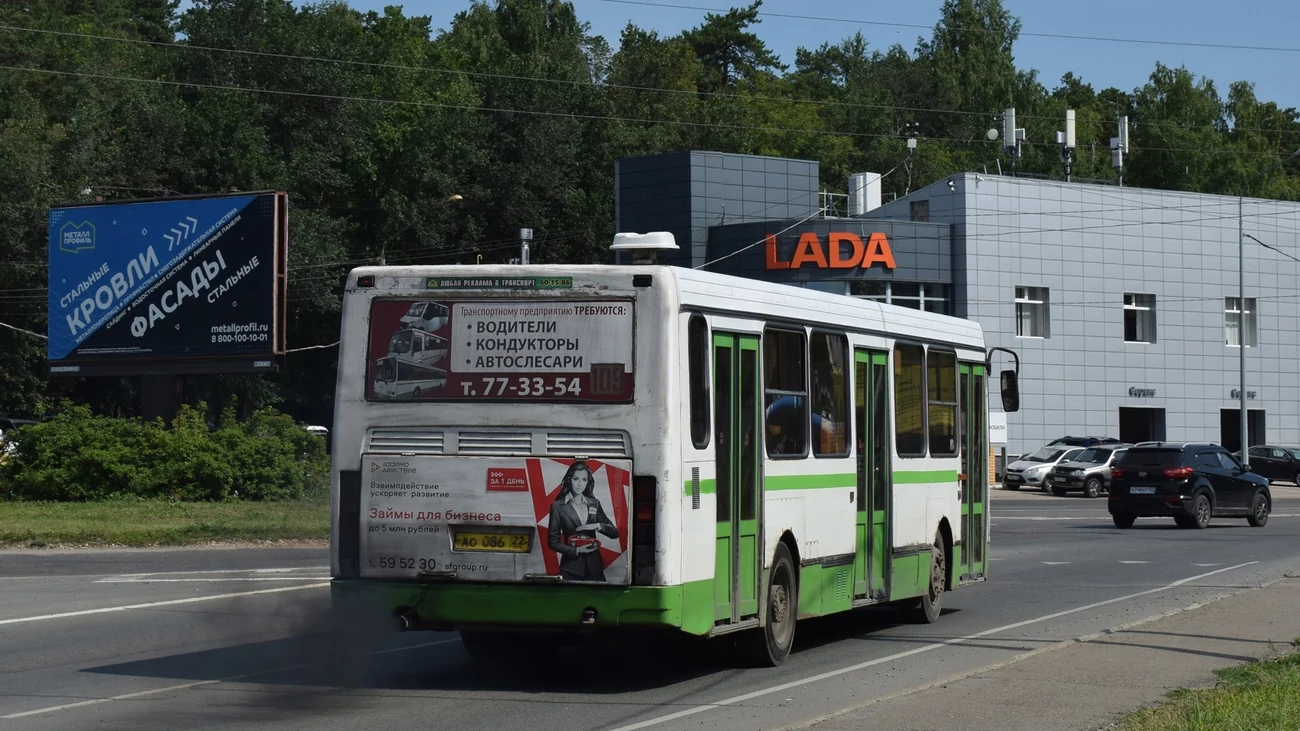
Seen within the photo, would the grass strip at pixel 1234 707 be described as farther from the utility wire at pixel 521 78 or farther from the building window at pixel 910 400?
the utility wire at pixel 521 78

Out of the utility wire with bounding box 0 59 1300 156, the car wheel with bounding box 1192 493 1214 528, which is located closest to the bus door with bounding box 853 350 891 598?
the car wheel with bounding box 1192 493 1214 528

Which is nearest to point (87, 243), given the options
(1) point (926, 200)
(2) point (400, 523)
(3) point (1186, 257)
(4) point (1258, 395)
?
(2) point (400, 523)

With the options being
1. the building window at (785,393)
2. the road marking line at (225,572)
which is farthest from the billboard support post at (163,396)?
the building window at (785,393)

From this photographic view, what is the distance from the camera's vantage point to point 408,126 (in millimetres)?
75375

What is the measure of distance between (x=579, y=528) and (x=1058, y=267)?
5532cm

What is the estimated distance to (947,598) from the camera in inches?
741

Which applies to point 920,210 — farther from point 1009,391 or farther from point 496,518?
point 496,518

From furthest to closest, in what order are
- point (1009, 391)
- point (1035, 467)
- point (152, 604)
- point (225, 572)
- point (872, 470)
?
point (1035, 467) → point (225, 572) → point (1009, 391) → point (152, 604) → point (872, 470)

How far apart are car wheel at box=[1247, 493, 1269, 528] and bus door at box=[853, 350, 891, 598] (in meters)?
22.9

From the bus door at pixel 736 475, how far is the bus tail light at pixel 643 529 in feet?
2.51

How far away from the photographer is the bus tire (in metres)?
12.3

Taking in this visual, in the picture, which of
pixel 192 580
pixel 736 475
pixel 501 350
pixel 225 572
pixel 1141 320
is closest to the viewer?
pixel 501 350

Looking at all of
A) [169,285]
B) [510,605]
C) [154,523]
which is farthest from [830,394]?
[169,285]

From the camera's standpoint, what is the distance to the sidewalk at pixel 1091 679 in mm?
9648
